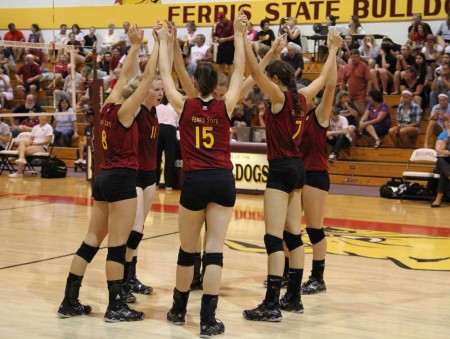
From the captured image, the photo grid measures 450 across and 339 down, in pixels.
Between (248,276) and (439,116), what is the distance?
31.7ft

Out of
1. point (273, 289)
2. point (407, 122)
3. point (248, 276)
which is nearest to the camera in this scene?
point (273, 289)

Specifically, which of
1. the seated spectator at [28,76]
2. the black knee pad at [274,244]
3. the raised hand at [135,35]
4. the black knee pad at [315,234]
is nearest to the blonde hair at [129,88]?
the raised hand at [135,35]

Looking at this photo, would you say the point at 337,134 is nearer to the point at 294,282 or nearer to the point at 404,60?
the point at 404,60

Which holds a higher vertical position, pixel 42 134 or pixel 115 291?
pixel 42 134

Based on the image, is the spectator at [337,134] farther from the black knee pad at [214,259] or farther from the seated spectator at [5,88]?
the black knee pad at [214,259]

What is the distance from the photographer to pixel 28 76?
2317cm

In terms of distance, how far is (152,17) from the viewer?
1002 inches

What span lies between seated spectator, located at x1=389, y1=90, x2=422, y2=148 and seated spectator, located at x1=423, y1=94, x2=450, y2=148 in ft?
1.69

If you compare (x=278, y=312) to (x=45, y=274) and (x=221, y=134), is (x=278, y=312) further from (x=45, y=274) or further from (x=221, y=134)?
(x=45, y=274)

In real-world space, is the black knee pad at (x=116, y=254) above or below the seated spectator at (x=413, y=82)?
below

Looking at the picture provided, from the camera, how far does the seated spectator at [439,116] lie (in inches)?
648

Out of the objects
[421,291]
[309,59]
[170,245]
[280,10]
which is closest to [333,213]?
[170,245]

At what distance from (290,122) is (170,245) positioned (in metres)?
3.79

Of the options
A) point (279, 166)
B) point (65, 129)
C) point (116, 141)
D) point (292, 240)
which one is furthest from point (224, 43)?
point (116, 141)
